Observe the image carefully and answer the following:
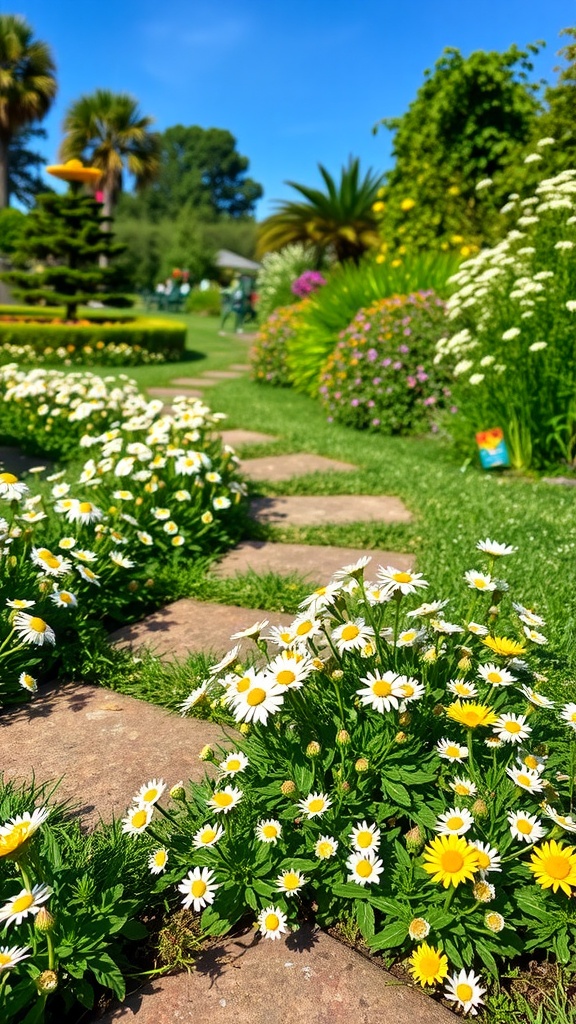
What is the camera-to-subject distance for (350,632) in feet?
4.56

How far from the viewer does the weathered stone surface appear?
4395 mm

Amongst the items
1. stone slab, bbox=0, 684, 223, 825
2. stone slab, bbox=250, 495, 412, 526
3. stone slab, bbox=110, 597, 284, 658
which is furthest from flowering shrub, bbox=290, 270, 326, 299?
stone slab, bbox=0, 684, 223, 825

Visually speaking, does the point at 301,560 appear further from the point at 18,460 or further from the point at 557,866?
the point at 18,460

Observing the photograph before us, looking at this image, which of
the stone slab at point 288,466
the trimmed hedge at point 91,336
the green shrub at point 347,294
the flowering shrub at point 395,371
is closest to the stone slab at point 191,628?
the stone slab at point 288,466

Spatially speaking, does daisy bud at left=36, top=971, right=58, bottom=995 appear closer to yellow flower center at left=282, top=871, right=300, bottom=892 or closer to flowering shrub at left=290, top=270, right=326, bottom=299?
yellow flower center at left=282, top=871, right=300, bottom=892

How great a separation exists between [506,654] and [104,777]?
0.97 metres

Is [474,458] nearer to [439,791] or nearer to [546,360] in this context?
[546,360]

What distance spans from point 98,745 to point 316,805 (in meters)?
0.74

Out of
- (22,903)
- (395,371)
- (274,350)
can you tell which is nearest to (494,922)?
(22,903)

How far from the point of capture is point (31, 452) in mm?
4828

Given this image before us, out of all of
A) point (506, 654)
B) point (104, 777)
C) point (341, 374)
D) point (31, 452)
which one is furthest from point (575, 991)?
point (341, 374)

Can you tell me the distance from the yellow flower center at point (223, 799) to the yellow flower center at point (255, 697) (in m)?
0.17

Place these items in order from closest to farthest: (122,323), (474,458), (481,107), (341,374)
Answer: (474,458), (341,374), (481,107), (122,323)

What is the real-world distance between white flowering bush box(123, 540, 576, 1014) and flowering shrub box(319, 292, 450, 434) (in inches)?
188
